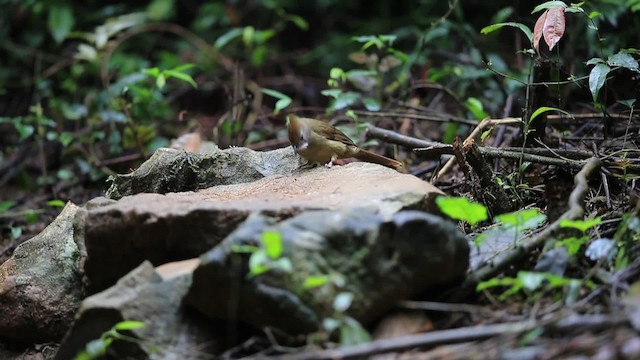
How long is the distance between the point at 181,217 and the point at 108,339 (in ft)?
1.84

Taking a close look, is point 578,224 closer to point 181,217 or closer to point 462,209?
point 462,209

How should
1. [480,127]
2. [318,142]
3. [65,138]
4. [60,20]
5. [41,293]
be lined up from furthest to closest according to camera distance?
[60,20], [65,138], [480,127], [318,142], [41,293]

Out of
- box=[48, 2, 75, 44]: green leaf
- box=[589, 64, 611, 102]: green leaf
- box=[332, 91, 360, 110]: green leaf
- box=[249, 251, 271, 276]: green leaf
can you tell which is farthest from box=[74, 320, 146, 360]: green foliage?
box=[48, 2, 75, 44]: green leaf

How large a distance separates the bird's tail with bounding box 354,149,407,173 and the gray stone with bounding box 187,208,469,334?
1.43 meters

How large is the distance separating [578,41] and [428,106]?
145cm

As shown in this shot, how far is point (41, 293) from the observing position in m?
3.46

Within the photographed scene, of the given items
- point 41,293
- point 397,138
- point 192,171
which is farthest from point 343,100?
point 41,293

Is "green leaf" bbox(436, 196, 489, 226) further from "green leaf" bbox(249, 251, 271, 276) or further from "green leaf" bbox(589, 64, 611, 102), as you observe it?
"green leaf" bbox(589, 64, 611, 102)

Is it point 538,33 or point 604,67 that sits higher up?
point 538,33

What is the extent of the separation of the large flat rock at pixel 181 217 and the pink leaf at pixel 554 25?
1.19 meters

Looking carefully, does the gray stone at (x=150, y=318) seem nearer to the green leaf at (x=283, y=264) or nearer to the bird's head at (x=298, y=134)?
the green leaf at (x=283, y=264)

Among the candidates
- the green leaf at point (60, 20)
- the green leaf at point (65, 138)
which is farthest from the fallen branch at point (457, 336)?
the green leaf at point (60, 20)

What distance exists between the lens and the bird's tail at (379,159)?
398 centimetres

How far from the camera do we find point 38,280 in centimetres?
350
